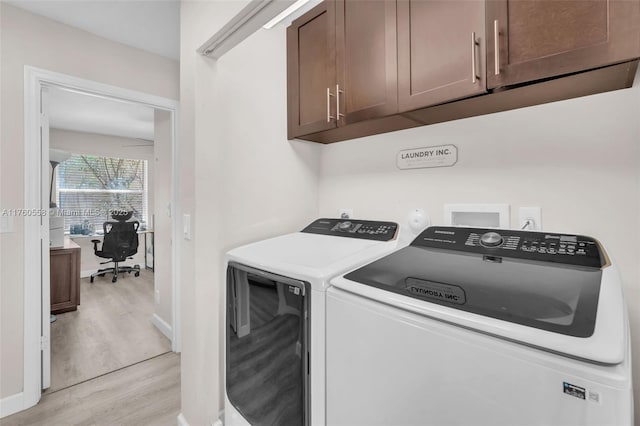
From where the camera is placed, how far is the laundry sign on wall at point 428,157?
1.36 metres

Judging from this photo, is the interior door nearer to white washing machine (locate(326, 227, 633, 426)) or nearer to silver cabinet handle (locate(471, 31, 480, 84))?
white washing machine (locate(326, 227, 633, 426))

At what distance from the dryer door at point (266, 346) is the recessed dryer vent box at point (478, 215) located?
79 centimetres

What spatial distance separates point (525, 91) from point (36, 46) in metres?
2.84

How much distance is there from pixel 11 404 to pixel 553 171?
3.21 m

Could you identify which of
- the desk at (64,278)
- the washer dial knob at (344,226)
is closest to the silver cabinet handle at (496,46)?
the washer dial knob at (344,226)

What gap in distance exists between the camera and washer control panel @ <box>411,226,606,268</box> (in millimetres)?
907

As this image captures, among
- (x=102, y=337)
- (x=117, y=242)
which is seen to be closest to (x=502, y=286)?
(x=102, y=337)

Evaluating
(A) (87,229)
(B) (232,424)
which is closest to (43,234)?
(B) (232,424)

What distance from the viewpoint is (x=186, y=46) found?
150cm

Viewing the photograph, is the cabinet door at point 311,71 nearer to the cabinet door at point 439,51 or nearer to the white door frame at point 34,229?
the cabinet door at point 439,51

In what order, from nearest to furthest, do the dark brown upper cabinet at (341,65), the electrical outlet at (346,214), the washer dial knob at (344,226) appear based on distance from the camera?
→ the dark brown upper cabinet at (341,65)
the washer dial knob at (344,226)
the electrical outlet at (346,214)

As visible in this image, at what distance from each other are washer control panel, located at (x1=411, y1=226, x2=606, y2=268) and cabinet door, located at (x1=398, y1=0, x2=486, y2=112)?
526 millimetres

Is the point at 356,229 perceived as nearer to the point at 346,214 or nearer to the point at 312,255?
the point at 346,214

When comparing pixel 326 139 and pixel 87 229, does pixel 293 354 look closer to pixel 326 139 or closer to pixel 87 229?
pixel 326 139
